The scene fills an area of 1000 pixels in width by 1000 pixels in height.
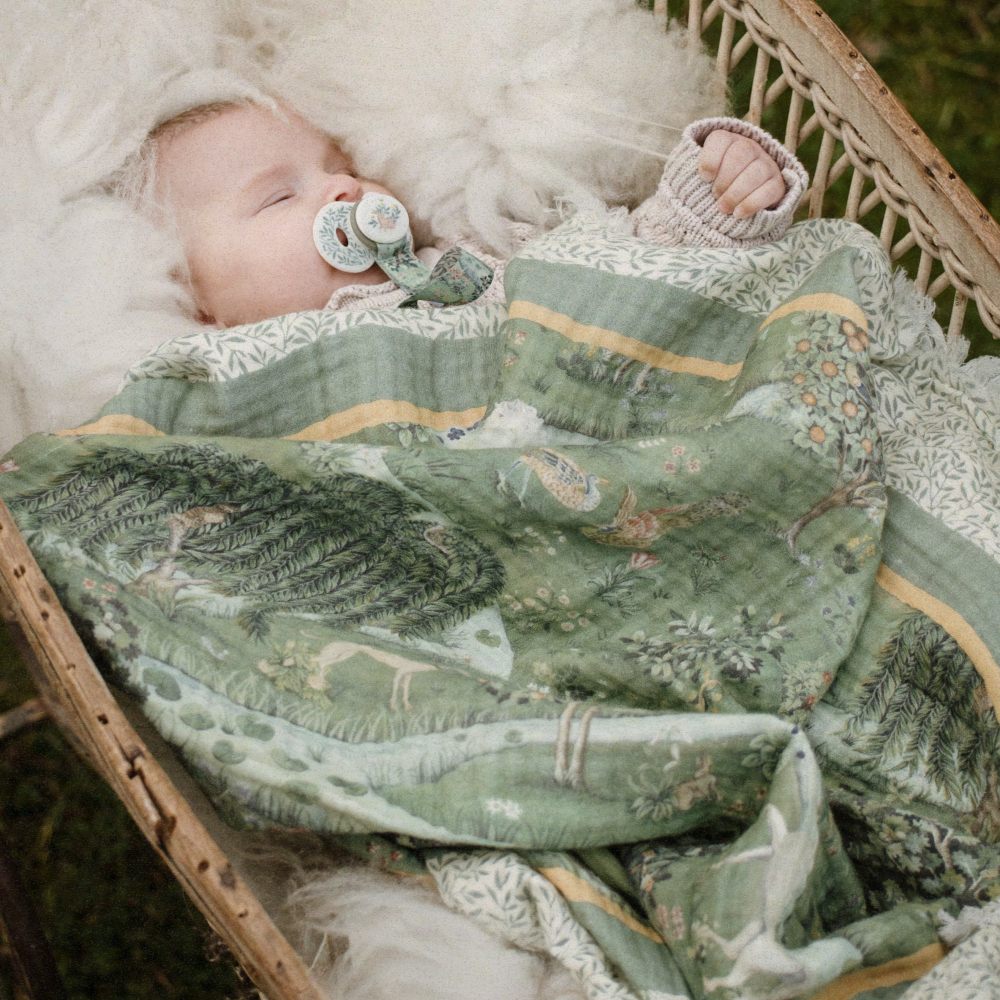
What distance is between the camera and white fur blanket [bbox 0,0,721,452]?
1.09 m

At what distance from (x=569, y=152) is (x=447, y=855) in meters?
0.71

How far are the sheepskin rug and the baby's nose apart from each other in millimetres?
53

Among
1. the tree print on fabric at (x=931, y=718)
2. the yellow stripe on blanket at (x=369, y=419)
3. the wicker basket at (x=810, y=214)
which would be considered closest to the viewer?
the wicker basket at (x=810, y=214)

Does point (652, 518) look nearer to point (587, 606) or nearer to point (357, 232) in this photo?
point (587, 606)

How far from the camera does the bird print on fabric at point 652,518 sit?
805 millimetres

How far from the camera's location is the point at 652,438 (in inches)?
Answer: 32.3

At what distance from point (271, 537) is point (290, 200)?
1.37 ft

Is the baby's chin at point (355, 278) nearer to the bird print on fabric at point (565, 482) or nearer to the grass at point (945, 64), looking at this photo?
the bird print on fabric at point (565, 482)

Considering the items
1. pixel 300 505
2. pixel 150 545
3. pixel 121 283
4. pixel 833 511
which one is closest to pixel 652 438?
pixel 833 511

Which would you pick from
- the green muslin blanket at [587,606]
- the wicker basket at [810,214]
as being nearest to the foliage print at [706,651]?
the green muslin blanket at [587,606]

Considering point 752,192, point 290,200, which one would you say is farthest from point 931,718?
point 290,200

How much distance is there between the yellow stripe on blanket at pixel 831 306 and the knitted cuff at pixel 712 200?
145 mm

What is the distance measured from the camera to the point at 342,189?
1.09m

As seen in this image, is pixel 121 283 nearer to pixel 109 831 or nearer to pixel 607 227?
pixel 607 227
